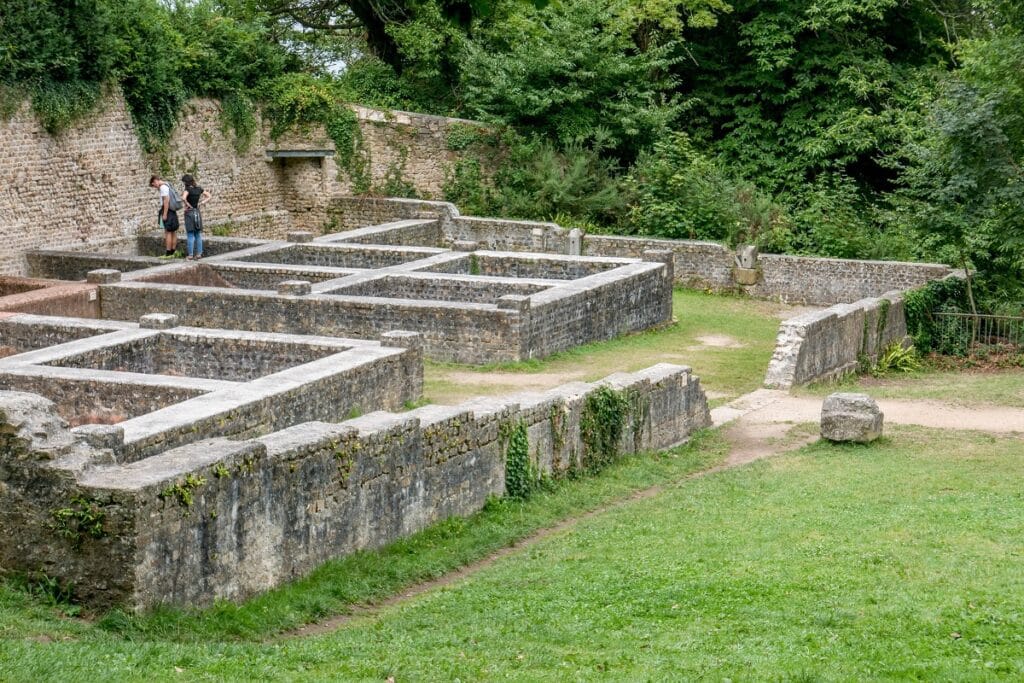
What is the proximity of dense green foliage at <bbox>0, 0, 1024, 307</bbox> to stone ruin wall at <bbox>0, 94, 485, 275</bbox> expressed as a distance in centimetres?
39

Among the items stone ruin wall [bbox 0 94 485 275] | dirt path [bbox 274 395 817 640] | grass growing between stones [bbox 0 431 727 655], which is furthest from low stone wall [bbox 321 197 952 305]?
grass growing between stones [bbox 0 431 727 655]

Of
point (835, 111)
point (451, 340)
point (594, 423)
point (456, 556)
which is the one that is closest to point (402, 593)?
point (456, 556)

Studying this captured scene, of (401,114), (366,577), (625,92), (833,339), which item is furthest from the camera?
(625,92)

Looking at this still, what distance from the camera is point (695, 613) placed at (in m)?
7.66

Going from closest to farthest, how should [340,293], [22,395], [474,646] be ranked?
[474,646] → [22,395] → [340,293]

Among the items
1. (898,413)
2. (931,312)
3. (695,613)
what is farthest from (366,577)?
(931,312)

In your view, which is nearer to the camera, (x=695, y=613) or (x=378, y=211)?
(x=695, y=613)

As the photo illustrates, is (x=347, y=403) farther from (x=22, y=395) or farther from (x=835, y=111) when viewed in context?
(x=835, y=111)

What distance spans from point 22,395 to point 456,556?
324 centimetres

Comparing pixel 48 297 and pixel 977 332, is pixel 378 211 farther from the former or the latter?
pixel 977 332

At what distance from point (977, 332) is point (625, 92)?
11066 mm

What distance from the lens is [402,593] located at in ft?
29.3

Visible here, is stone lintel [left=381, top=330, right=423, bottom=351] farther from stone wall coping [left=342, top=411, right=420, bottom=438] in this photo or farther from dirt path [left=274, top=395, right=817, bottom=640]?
stone wall coping [left=342, top=411, right=420, bottom=438]

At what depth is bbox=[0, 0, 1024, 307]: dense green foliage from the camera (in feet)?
75.8
